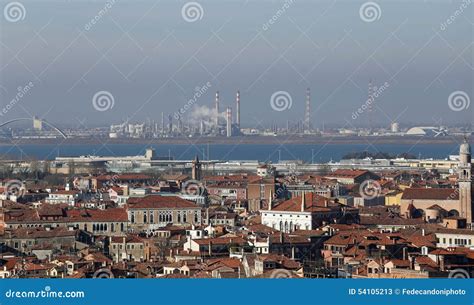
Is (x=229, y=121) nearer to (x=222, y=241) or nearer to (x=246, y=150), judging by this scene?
(x=246, y=150)

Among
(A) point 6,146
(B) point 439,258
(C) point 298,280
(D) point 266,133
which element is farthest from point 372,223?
(D) point 266,133

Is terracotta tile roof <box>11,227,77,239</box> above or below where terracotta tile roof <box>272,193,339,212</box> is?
below

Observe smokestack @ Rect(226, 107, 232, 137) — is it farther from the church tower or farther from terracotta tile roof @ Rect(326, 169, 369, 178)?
the church tower

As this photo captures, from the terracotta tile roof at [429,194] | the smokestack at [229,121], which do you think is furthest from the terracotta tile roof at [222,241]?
the smokestack at [229,121]

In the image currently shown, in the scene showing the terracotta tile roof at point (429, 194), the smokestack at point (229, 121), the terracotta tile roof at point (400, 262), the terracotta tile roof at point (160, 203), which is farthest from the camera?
the smokestack at point (229, 121)

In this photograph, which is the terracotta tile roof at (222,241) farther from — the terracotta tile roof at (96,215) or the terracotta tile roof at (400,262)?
the terracotta tile roof at (96,215)

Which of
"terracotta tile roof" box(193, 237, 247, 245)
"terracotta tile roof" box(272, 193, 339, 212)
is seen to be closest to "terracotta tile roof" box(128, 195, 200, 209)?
"terracotta tile roof" box(272, 193, 339, 212)

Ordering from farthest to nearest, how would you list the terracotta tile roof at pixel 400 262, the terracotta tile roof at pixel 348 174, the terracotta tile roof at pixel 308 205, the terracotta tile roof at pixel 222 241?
the terracotta tile roof at pixel 348 174
the terracotta tile roof at pixel 308 205
the terracotta tile roof at pixel 222 241
the terracotta tile roof at pixel 400 262
